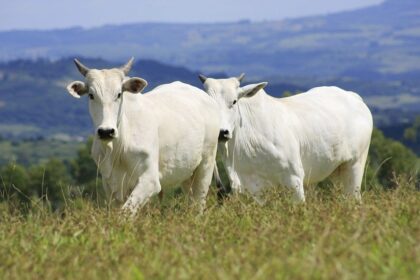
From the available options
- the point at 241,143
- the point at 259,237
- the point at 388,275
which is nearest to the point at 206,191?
the point at 241,143

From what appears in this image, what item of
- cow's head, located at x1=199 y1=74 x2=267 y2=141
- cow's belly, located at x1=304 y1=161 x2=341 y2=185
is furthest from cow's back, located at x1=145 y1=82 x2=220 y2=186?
cow's belly, located at x1=304 y1=161 x2=341 y2=185

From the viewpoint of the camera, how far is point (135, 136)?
1334 centimetres

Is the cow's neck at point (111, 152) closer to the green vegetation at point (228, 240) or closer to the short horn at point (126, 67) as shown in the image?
the short horn at point (126, 67)

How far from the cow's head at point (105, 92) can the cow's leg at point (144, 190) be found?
682 mm

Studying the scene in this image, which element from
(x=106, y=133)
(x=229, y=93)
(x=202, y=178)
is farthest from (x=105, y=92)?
(x=229, y=93)

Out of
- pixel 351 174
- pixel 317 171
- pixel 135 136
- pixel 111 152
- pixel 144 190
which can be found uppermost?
pixel 135 136

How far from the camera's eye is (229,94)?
1633 centimetres

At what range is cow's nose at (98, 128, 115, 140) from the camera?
12.7 metres

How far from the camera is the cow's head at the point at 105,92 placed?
12.8 m

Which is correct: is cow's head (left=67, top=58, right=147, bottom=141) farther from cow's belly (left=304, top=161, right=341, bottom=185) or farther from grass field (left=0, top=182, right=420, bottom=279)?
cow's belly (left=304, top=161, right=341, bottom=185)

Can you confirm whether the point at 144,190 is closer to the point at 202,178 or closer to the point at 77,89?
the point at 77,89

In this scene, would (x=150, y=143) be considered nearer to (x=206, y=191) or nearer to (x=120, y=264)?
(x=206, y=191)

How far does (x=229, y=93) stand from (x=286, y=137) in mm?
1101

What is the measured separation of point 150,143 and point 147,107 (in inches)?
29.2
